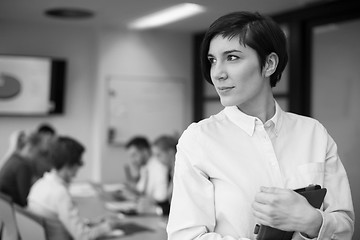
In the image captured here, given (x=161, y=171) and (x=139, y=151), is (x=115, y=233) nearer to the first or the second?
(x=161, y=171)

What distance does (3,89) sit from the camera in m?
6.13

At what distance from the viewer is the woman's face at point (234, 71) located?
4.05 feet

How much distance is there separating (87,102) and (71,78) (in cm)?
39

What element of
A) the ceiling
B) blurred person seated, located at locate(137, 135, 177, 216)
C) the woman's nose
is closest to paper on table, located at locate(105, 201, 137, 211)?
blurred person seated, located at locate(137, 135, 177, 216)

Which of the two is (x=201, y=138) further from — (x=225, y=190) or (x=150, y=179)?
(x=150, y=179)

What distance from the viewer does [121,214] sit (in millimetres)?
3951

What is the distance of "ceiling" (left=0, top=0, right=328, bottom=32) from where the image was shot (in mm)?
4816

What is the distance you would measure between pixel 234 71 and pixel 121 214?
2.93 m

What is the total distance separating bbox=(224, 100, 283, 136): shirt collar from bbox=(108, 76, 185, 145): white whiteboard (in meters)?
5.07

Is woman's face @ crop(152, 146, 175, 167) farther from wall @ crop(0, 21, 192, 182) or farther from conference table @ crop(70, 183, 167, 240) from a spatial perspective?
wall @ crop(0, 21, 192, 182)

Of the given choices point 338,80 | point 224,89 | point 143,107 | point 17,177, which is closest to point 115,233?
point 17,177

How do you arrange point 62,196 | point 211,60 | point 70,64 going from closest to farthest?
1. point 211,60
2. point 62,196
3. point 70,64

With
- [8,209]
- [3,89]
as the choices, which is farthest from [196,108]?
[8,209]

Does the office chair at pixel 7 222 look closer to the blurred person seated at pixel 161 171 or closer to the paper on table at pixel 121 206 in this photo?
the paper on table at pixel 121 206
